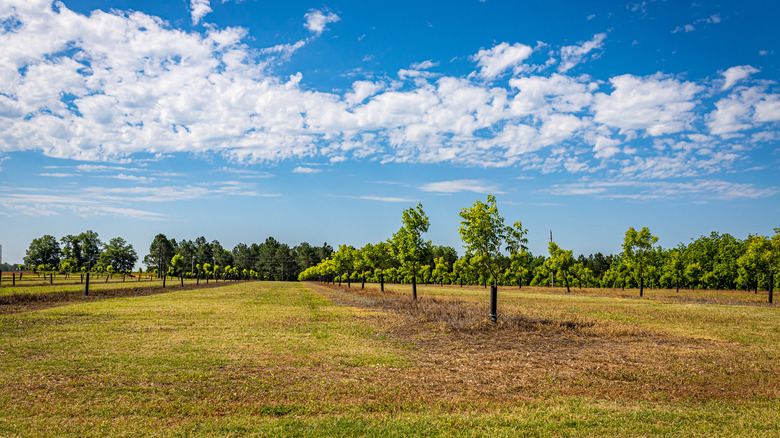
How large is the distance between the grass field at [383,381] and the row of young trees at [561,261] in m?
4.83

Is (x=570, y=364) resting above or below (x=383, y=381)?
below

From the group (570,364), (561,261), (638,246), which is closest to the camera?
(570,364)

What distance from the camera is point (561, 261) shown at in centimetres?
7694

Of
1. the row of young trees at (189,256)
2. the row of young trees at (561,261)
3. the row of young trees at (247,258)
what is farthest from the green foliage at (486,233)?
the row of young trees at (247,258)

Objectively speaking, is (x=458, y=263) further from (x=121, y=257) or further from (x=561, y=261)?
(x=121, y=257)

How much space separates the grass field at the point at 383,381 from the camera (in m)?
7.79

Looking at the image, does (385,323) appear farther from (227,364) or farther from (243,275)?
(243,275)

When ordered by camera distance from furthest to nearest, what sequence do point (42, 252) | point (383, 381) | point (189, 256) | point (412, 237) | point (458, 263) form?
point (189, 256) < point (42, 252) < point (458, 263) < point (412, 237) < point (383, 381)

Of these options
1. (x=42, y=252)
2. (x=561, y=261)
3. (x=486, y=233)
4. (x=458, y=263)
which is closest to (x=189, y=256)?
(x=42, y=252)

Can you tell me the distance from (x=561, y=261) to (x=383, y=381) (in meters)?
73.1

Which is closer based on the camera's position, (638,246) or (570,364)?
(570,364)

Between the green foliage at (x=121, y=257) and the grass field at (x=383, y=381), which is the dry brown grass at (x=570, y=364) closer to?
the grass field at (x=383, y=381)

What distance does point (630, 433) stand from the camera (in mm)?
7520

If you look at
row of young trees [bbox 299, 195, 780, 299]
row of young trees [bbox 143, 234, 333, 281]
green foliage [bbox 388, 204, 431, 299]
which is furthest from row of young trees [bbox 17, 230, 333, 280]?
green foliage [bbox 388, 204, 431, 299]
